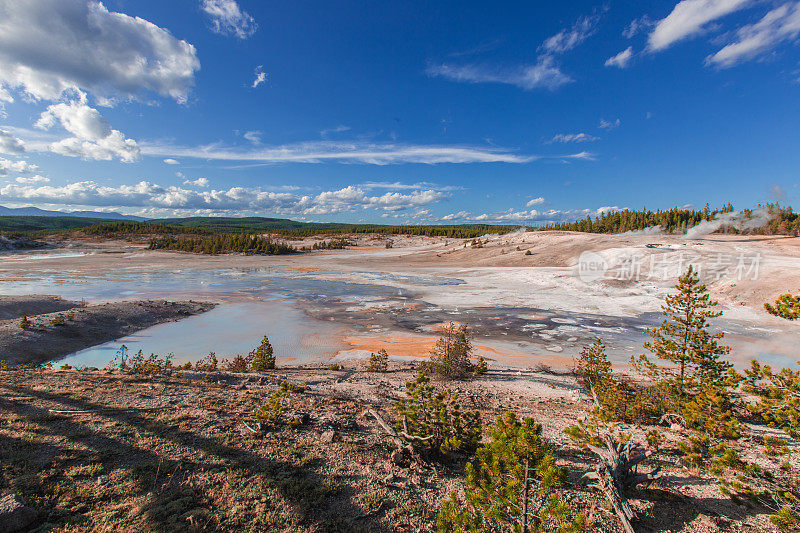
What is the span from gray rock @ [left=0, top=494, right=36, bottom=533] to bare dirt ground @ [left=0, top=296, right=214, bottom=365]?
1213 centimetres

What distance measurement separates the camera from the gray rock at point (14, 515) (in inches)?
121

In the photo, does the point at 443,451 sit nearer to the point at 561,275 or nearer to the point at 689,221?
the point at 561,275

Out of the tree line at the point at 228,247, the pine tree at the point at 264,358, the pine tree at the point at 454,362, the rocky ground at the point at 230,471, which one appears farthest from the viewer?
the tree line at the point at 228,247

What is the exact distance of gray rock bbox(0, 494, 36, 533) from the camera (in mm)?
3070

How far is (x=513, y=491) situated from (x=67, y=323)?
67.4ft

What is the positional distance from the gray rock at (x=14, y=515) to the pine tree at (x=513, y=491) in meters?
3.90

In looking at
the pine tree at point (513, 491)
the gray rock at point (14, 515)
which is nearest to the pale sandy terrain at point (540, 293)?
the pine tree at point (513, 491)

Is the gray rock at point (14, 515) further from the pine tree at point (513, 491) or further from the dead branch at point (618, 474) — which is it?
the dead branch at point (618, 474)

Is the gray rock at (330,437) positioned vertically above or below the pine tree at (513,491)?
below

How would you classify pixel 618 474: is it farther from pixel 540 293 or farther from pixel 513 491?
pixel 540 293

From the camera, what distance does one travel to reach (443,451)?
4773 millimetres

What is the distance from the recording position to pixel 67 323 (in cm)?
1541

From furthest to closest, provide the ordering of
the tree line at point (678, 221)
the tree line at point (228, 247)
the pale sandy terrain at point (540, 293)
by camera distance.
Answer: the tree line at point (228, 247) < the tree line at point (678, 221) < the pale sandy terrain at point (540, 293)

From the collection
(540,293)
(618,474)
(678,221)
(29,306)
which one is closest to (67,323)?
(29,306)
